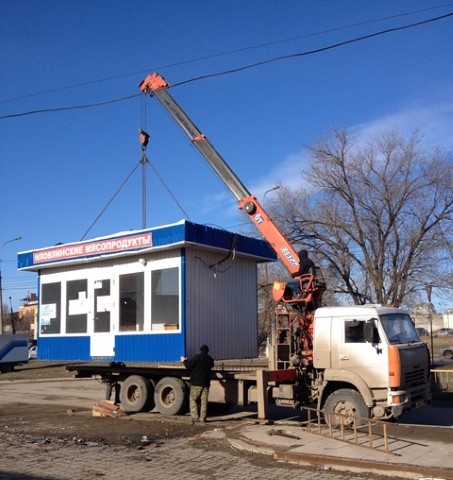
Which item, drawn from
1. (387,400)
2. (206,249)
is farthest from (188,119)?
(387,400)

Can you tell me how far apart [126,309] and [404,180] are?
632 inches

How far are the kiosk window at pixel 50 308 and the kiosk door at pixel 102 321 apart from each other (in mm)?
1531

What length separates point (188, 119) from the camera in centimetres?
1620

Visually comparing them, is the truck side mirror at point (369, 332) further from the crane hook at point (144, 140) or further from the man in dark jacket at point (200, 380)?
the crane hook at point (144, 140)

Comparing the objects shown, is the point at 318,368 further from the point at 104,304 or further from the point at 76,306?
the point at 76,306

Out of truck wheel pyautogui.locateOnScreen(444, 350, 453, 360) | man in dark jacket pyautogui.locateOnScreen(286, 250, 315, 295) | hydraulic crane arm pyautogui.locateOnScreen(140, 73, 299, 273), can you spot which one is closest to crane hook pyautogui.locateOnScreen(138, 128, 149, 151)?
hydraulic crane arm pyautogui.locateOnScreen(140, 73, 299, 273)

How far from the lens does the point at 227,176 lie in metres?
15.0

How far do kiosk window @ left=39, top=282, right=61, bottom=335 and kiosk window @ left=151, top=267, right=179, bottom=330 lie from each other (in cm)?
370

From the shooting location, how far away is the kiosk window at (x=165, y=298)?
13.6m

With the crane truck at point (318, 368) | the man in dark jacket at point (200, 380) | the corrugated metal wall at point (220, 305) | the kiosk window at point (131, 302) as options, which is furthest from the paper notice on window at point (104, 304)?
the man in dark jacket at point (200, 380)

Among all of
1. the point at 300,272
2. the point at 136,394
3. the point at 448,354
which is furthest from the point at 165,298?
the point at 448,354

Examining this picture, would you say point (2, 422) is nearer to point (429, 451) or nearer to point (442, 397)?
point (429, 451)

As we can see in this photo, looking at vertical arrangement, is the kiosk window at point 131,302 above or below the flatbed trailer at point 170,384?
above

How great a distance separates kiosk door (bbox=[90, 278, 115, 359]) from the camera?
1489 centimetres
